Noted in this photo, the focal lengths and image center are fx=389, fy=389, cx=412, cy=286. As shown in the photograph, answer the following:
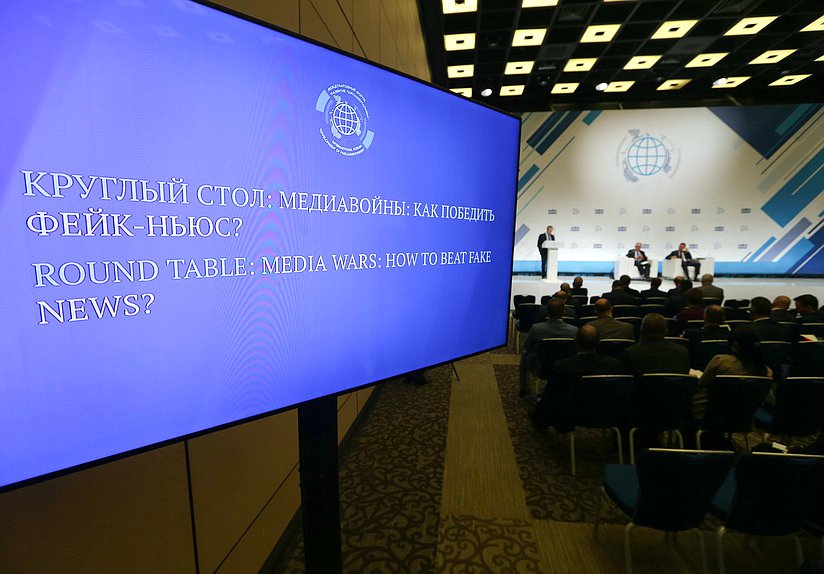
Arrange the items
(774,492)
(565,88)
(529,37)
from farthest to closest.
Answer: (565,88)
(529,37)
(774,492)

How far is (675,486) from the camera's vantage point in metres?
1.99

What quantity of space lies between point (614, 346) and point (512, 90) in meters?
10.2

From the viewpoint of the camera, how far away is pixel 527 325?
248 inches

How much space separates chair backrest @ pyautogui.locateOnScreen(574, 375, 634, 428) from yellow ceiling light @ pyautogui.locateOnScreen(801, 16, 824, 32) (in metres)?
10.1

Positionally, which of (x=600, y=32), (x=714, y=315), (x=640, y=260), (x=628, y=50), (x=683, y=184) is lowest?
(x=714, y=315)

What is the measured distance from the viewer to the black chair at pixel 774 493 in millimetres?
1854

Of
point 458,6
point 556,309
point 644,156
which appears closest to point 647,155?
point 644,156

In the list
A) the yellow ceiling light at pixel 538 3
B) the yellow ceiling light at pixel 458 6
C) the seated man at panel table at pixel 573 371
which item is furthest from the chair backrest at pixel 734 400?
the yellow ceiling light at pixel 458 6

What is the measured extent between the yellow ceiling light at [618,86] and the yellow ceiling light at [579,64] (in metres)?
1.76

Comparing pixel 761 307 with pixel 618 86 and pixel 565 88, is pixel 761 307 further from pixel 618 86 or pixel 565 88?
pixel 618 86

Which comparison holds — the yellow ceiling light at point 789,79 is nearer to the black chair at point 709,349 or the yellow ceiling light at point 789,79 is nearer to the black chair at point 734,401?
the black chair at point 709,349

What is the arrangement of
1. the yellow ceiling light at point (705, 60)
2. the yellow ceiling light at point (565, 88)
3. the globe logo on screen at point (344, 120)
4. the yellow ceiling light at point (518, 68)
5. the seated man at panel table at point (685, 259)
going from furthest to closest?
the seated man at panel table at point (685, 259)
the yellow ceiling light at point (565, 88)
the yellow ceiling light at point (518, 68)
the yellow ceiling light at point (705, 60)
the globe logo on screen at point (344, 120)

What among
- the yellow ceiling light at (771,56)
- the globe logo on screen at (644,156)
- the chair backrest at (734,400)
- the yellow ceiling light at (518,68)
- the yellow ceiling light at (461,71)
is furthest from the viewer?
the globe logo on screen at (644,156)

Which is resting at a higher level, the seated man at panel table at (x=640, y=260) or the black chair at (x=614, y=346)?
the seated man at panel table at (x=640, y=260)
